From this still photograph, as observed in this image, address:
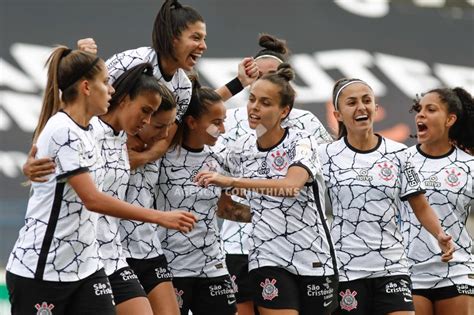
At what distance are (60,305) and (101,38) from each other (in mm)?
8126

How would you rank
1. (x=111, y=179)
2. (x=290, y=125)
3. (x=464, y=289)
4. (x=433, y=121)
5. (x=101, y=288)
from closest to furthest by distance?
1. (x=101, y=288)
2. (x=111, y=179)
3. (x=464, y=289)
4. (x=290, y=125)
5. (x=433, y=121)

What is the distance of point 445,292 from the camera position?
305 inches

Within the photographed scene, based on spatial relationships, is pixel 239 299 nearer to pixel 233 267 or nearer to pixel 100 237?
pixel 233 267

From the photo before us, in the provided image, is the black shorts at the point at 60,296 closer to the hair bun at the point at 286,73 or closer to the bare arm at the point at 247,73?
the hair bun at the point at 286,73

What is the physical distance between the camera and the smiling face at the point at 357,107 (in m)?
7.34

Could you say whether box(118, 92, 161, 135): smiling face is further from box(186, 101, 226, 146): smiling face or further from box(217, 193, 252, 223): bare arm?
box(217, 193, 252, 223): bare arm

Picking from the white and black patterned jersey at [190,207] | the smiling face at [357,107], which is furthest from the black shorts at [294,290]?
the smiling face at [357,107]

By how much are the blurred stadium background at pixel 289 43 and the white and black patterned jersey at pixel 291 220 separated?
6257mm

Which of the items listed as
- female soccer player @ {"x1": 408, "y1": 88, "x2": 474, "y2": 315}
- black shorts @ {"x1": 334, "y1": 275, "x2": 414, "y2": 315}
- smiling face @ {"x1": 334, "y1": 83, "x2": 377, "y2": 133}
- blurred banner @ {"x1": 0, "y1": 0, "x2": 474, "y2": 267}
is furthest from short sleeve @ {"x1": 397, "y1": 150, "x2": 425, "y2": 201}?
blurred banner @ {"x1": 0, "y1": 0, "x2": 474, "y2": 267}

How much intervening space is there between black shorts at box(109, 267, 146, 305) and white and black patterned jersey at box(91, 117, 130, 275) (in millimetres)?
37

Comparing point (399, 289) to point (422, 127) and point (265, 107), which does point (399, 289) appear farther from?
point (265, 107)

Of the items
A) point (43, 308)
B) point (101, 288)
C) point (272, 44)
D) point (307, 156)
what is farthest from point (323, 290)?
point (272, 44)

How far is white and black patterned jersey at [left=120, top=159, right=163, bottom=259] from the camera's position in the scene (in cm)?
696

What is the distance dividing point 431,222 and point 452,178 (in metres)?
0.64
